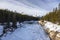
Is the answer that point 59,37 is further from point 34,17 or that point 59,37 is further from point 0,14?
point 34,17

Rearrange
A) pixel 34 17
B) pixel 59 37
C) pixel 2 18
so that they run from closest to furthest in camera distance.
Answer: pixel 59 37 → pixel 2 18 → pixel 34 17

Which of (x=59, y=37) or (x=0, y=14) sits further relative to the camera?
(x=0, y=14)

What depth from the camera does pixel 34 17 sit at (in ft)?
546

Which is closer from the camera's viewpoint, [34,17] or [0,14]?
[0,14]

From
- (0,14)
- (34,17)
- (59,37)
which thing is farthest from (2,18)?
(34,17)

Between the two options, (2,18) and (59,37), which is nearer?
(59,37)

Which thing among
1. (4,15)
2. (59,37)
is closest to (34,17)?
(4,15)

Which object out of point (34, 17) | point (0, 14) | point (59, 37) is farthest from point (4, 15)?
point (34, 17)

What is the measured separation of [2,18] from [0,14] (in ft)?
10.6

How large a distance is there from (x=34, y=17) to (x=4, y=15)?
106917 mm

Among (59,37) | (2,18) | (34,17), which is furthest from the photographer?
(34,17)

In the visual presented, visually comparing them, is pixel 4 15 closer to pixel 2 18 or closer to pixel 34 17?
pixel 2 18

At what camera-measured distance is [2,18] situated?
2253 inches

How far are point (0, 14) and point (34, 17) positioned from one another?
107580mm
